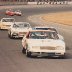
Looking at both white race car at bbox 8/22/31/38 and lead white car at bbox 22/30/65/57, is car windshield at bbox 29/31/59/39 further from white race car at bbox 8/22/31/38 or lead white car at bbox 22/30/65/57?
white race car at bbox 8/22/31/38

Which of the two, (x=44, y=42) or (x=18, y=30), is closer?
(x=44, y=42)

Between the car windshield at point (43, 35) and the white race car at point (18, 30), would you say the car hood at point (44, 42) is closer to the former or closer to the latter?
the car windshield at point (43, 35)

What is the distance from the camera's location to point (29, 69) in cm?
1362

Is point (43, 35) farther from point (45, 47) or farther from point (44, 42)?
point (45, 47)

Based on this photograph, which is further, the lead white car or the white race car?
the white race car

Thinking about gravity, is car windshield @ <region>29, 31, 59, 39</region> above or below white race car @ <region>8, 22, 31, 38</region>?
above

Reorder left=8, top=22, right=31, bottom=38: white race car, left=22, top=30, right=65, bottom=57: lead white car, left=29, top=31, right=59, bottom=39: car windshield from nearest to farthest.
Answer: left=22, top=30, right=65, bottom=57: lead white car < left=29, top=31, right=59, bottom=39: car windshield < left=8, top=22, right=31, bottom=38: white race car

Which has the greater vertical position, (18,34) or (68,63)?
(68,63)

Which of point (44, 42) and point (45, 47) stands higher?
point (44, 42)

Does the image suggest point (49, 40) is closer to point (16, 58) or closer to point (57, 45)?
point (57, 45)

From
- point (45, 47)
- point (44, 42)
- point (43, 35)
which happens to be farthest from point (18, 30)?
point (45, 47)

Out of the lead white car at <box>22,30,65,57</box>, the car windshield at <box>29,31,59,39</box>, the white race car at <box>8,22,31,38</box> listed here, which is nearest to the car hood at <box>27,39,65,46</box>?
the lead white car at <box>22,30,65,57</box>

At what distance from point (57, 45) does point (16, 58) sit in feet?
5.85

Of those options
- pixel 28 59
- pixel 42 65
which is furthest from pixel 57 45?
pixel 42 65
